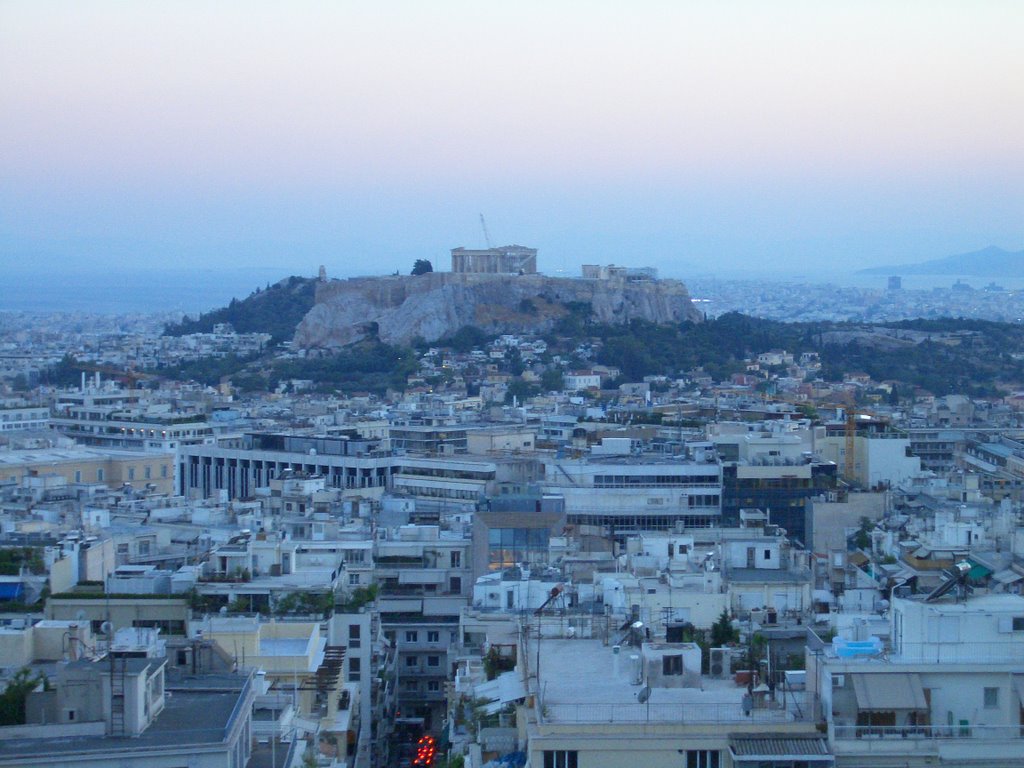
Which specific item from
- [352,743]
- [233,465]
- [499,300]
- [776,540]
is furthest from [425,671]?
[499,300]

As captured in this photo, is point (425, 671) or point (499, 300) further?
point (499, 300)

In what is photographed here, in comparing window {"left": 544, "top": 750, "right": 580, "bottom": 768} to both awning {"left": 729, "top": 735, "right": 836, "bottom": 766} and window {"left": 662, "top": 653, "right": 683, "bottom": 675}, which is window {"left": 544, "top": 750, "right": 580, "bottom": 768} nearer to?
awning {"left": 729, "top": 735, "right": 836, "bottom": 766}

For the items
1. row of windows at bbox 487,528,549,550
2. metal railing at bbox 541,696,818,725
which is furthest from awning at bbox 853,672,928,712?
row of windows at bbox 487,528,549,550

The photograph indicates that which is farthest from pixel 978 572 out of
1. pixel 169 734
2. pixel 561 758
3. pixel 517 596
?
pixel 169 734

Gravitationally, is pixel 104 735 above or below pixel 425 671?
above

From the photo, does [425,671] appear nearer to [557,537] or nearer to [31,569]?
[557,537]

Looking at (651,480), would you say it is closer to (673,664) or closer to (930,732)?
(673,664)

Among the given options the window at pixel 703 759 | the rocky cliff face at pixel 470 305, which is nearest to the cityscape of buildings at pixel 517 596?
the window at pixel 703 759
